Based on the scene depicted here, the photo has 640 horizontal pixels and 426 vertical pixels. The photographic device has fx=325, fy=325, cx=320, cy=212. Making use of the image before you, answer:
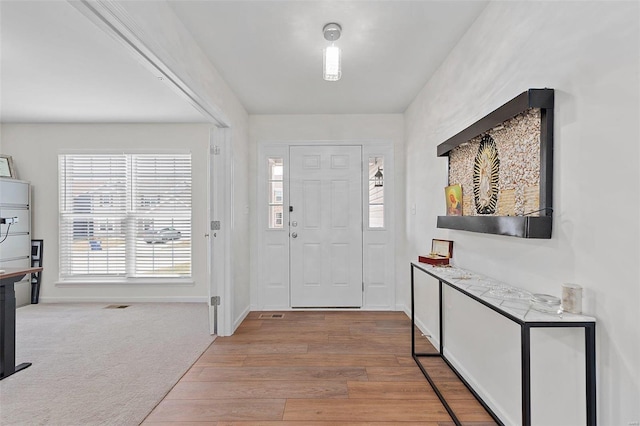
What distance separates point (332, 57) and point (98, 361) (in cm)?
296

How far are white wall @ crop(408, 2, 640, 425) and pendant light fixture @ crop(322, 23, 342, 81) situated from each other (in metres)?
0.92

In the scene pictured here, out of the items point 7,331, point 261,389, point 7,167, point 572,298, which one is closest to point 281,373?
point 261,389

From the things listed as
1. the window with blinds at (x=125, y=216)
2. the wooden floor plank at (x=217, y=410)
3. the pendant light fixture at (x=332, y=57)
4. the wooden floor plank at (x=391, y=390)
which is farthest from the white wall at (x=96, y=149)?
the wooden floor plank at (x=391, y=390)

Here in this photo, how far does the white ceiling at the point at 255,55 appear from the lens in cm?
204

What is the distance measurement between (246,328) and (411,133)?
2820mm

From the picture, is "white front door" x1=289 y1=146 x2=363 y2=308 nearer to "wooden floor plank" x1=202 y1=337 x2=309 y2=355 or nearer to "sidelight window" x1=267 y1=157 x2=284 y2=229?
"sidelight window" x1=267 y1=157 x2=284 y2=229

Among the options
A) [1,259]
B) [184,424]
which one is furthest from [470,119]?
[1,259]

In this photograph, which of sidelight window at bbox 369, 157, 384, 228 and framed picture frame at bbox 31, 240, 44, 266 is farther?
framed picture frame at bbox 31, 240, 44, 266

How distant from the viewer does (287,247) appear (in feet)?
13.3

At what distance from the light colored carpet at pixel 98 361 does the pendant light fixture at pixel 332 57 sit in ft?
7.84

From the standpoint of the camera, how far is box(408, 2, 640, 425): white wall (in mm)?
1076

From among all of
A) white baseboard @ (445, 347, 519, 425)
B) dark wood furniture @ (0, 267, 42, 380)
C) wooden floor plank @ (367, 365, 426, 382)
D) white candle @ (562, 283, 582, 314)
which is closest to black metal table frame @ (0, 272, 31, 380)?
dark wood furniture @ (0, 267, 42, 380)

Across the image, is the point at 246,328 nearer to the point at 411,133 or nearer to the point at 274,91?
the point at 274,91

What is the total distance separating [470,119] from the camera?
2250 millimetres
